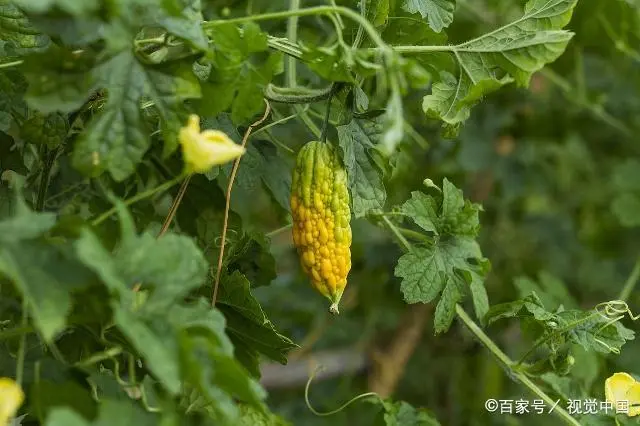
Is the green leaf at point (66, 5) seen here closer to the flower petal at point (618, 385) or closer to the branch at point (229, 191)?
the branch at point (229, 191)

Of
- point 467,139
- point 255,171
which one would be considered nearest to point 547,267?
point 467,139

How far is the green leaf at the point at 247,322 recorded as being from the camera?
94 cm

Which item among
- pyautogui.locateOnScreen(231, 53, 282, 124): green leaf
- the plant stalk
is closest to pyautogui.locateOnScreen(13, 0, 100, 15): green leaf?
pyautogui.locateOnScreen(231, 53, 282, 124): green leaf

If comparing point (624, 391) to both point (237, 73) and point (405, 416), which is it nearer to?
point (405, 416)

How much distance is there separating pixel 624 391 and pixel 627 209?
23.7 inches

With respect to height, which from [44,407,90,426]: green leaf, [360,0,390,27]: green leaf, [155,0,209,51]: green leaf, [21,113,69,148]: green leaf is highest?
[155,0,209,51]: green leaf

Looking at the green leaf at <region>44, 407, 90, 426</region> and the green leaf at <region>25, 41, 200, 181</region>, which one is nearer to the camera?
the green leaf at <region>44, 407, 90, 426</region>

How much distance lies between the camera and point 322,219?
899mm

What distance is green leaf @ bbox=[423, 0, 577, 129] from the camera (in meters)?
0.93

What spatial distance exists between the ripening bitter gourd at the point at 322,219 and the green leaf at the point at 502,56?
0.12 meters

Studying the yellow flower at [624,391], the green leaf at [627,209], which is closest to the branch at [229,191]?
the yellow flower at [624,391]

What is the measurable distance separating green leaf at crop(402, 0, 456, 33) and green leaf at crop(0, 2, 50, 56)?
40 cm

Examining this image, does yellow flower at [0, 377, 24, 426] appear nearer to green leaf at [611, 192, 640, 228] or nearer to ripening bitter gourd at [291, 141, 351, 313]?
ripening bitter gourd at [291, 141, 351, 313]

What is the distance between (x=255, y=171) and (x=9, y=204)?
0.29m
